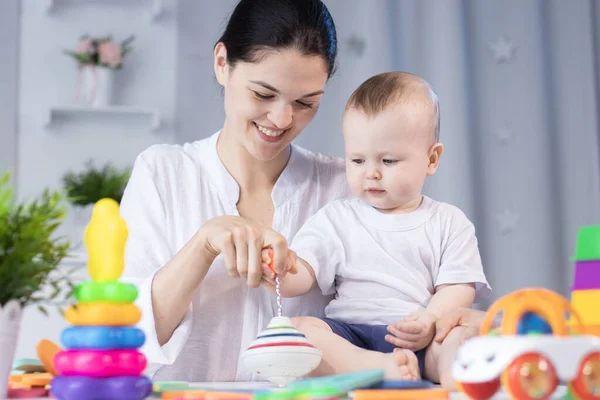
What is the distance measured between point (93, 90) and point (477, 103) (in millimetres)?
1631

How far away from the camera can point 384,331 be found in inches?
54.9

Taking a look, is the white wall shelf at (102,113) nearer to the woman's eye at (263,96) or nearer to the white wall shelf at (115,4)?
the white wall shelf at (115,4)

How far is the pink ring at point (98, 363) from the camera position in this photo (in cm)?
76

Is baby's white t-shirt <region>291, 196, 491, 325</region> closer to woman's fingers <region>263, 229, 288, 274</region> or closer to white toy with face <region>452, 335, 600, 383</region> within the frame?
woman's fingers <region>263, 229, 288, 274</region>

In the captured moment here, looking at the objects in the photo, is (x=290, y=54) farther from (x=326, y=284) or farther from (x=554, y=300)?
(x=554, y=300)

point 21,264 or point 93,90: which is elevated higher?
point 93,90

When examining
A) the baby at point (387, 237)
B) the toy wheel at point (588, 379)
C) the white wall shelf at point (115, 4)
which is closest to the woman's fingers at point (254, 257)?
the baby at point (387, 237)

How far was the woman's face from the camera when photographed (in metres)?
Answer: 1.54

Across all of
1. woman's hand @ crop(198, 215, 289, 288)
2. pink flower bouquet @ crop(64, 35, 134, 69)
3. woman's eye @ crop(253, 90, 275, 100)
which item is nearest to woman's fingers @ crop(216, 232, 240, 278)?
woman's hand @ crop(198, 215, 289, 288)

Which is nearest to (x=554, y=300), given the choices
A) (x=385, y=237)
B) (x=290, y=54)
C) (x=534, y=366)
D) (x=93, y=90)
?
(x=534, y=366)

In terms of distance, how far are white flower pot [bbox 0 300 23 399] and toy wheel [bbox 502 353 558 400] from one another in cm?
53

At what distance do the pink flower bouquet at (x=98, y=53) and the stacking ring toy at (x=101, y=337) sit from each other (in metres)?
2.65

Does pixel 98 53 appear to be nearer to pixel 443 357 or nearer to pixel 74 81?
pixel 74 81

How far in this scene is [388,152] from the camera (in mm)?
1501
